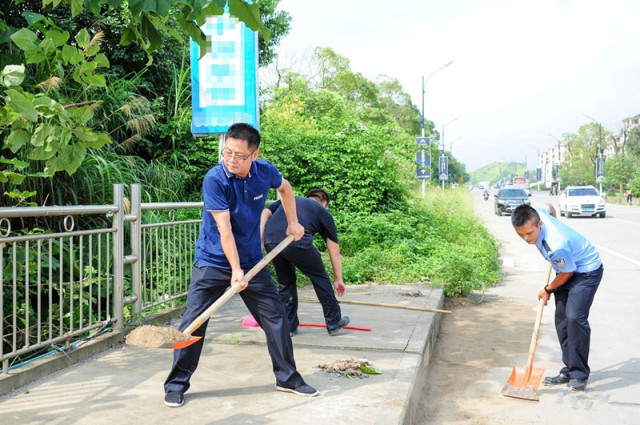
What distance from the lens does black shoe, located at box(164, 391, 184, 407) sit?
3.51 meters

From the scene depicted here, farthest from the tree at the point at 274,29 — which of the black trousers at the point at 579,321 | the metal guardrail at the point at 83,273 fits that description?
the black trousers at the point at 579,321

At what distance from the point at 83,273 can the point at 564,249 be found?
395cm

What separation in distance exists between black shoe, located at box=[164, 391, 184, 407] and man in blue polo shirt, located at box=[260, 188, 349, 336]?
1962 millimetres

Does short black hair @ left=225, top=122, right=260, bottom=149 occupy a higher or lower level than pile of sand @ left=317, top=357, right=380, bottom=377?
higher

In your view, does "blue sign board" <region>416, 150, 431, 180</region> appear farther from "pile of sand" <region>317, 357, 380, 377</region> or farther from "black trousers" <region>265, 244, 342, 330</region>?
"pile of sand" <region>317, 357, 380, 377</region>

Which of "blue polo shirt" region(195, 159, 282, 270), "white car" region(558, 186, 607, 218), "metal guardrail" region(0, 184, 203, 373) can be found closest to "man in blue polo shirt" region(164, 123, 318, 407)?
"blue polo shirt" region(195, 159, 282, 270)

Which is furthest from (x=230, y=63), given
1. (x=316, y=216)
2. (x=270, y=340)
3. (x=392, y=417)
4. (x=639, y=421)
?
(x=639, y=421)

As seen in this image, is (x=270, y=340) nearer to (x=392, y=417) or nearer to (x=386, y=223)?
(x=392, y=417)

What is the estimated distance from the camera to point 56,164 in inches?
137

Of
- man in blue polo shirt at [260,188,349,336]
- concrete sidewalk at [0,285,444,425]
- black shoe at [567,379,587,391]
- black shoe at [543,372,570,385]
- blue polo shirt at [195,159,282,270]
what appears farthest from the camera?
man in blue polo shirt at [260,188,349,336]

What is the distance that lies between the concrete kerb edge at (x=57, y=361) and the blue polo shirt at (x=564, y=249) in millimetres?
3483

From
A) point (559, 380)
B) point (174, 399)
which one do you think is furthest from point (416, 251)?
point (174, 399)

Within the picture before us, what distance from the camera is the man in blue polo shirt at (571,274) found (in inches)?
178

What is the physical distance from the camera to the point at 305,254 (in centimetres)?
540
